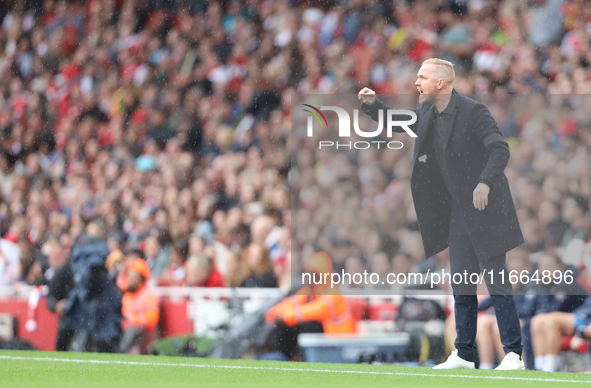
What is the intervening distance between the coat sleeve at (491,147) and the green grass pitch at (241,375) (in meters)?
1.12

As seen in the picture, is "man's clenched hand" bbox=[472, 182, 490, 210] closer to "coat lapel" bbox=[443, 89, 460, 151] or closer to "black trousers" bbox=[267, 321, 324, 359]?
"coat lapel" bbox=[443, 89, 460, 151]

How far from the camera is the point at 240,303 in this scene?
7504 millimetres

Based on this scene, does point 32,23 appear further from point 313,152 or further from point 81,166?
point 313,152

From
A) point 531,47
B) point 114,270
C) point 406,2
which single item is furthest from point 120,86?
point 531,47

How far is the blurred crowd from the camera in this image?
674cm

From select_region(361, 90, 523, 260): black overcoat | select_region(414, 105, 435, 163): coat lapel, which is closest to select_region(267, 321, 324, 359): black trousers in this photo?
select_region(361, 90, 523, 260): black overcoat

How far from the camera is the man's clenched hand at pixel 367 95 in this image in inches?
223

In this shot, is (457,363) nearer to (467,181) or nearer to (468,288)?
(468,288)

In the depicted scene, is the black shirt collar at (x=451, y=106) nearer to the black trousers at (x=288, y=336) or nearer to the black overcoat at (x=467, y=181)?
the black overcoat at (x=467, y=181)

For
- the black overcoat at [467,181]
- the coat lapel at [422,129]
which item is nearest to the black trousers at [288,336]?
the black overcoat at [467,181]

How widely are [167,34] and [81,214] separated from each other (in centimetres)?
385

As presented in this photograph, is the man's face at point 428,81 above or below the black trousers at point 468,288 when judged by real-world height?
above

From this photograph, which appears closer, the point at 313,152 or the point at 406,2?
the point at 313,152

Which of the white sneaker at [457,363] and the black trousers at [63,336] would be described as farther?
the black trousers at [63,336]
